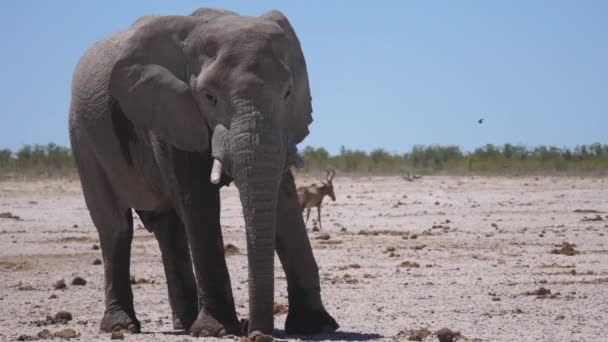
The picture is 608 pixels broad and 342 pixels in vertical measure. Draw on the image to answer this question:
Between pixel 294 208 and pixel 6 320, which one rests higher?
pixel 294 208

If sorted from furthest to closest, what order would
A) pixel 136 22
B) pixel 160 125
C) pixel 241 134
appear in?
1. pixel 136 22
2. pixel 160 125
3. pixel 241 134

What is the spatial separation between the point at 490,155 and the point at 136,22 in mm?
40513

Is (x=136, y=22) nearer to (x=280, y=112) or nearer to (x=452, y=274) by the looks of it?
(x=280, y=112)

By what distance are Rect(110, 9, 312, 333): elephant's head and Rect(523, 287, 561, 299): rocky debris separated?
153 inches

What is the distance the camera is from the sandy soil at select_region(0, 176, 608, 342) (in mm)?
11336

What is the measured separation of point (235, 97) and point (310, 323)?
2.09 m

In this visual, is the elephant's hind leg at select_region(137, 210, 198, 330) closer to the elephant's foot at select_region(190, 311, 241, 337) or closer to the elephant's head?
the elephant's foot at select_region(190, 311, 241, 337)

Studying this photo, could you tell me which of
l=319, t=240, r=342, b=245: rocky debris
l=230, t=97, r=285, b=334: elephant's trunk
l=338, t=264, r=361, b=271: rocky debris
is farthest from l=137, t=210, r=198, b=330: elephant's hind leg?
l=319, t=240, r=342, b=245: rocky debris

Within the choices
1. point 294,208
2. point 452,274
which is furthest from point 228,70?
point 452,274

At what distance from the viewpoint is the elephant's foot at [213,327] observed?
10156mm

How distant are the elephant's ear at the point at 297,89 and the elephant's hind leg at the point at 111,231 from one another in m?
2.31

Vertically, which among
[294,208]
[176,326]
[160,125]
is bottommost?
[176,326]

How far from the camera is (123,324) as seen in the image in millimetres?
11242

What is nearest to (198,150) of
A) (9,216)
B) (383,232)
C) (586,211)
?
(383,232)
